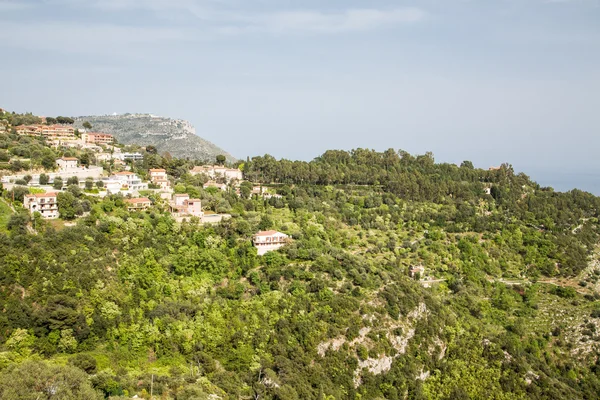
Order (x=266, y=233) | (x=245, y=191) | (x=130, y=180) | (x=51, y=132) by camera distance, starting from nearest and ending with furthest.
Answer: (x=266, y=233), (x=130, y=180), (x=245, y=191), (x=51, y=132)

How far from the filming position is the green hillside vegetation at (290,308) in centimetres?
2809

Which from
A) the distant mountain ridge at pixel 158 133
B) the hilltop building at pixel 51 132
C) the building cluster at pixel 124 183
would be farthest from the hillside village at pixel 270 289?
the distant mountain ridge at pixel 158 133

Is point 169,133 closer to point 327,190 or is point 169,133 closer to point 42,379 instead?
point 327,190

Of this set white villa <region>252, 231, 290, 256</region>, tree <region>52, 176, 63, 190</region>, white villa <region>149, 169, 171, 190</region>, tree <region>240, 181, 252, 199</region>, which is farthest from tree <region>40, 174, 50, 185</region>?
white villa <region>252, 231, 290, 256</region>

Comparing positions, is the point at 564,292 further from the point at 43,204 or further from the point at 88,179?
the point at 43,204

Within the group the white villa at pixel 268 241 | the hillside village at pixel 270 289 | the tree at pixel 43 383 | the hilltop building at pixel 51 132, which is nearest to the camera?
the tree at pixel 43 383

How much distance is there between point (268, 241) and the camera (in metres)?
39.5

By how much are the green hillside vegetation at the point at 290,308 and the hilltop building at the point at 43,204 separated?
1225mm

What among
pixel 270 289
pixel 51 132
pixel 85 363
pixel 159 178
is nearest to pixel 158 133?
pixel 51 132

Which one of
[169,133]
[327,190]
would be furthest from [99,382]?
[169,133]

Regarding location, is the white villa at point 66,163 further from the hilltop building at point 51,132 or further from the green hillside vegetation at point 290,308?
the hilltop building at point 51,132

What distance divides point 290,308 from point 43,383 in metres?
14.8

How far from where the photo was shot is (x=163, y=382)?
83.4 ft

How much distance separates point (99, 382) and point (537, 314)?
111 ft
